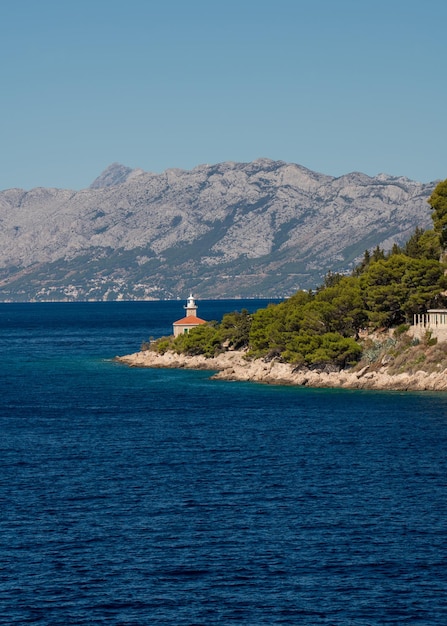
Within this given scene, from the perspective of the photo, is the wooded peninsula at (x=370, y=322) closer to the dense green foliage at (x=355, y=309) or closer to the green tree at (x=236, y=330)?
the dense green foliage at (x=355, y=309)

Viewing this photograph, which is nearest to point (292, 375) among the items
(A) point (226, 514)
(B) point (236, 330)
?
(B) point (236, 330)

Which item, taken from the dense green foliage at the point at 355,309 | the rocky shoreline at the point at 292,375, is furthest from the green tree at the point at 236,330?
the dense green foliage at the point at 355,309

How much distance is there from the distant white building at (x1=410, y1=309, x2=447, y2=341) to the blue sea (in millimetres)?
16688

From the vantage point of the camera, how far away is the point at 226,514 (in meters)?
54.5

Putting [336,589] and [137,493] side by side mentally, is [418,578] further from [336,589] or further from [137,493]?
[137,493]

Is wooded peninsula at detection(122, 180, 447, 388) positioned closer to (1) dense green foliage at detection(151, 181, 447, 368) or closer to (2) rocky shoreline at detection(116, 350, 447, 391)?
(1) dense green foliage at detection(151, 181, 447, 368)

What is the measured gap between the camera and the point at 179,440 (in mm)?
78938

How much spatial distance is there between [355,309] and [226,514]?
239 ft

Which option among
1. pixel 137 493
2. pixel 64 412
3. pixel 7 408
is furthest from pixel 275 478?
pixel 7 408

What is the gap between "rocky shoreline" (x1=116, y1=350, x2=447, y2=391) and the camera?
10775 cm

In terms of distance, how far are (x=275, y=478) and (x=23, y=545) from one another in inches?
758

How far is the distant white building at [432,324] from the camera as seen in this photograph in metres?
114

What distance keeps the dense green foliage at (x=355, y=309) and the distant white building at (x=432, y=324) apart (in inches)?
58.0

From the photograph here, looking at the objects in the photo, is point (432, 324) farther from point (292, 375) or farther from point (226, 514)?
point (226, 514)
